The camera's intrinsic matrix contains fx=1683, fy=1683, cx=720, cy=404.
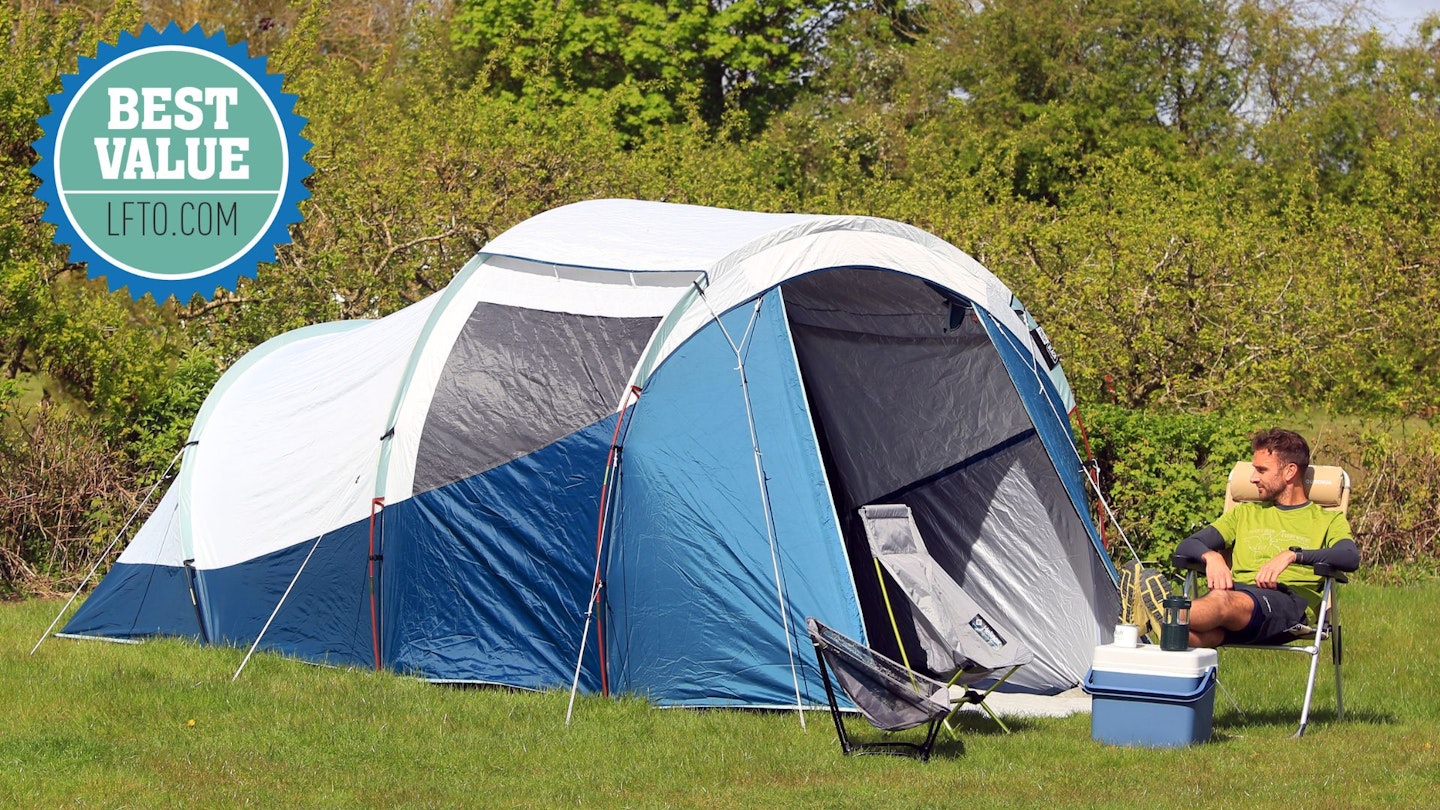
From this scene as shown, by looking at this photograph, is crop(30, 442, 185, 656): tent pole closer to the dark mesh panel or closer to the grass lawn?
the grass lawn

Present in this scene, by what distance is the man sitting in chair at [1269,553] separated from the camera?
653 centimetres

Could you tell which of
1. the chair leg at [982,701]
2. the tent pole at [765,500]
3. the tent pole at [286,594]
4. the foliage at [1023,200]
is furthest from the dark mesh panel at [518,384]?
the foliage at [1023,200]

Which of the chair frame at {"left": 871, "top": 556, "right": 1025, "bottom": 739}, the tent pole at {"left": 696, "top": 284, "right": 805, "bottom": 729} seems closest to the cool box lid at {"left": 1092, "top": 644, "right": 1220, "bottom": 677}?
the chair frame at {"left": 871, "top": 556, "right": 1025, "bottom": 739}

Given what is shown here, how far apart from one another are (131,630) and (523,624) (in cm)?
255

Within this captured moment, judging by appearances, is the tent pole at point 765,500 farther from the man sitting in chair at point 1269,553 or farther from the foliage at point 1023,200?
the foliage at point 1023,200

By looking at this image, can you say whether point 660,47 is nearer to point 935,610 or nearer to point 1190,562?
point 935,610

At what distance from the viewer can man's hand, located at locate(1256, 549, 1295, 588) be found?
6.78 metres

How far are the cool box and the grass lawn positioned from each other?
0.33 feet

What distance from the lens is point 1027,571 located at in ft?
26.8

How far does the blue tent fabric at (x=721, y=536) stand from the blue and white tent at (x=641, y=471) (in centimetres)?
1

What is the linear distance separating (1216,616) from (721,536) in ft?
6.45

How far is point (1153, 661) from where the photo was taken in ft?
20.2

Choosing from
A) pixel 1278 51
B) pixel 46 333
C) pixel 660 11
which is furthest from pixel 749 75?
pixel 46 333

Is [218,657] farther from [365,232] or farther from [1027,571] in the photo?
[365,232]
